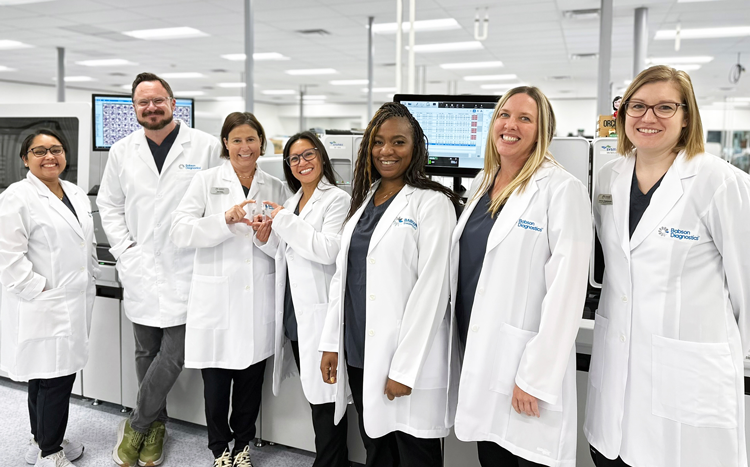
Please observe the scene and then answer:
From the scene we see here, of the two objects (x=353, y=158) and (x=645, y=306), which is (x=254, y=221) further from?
(x=645, y=306)

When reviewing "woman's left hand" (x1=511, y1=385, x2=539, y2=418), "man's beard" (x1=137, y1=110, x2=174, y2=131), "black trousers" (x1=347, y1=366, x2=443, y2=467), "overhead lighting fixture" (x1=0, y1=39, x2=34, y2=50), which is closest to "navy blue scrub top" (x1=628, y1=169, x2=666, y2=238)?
"woman's left hand" (x1=511, y1=385, x2=539, y2=418)

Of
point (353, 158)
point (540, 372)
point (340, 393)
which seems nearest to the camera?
point (540, 372)

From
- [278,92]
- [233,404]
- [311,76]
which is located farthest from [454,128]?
[278,92]

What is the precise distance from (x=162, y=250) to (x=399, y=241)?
3.51 ft

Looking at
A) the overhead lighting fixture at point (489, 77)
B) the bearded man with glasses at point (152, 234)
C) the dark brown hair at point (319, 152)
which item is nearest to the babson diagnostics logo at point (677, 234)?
the dark brown hair at point (319, 152)

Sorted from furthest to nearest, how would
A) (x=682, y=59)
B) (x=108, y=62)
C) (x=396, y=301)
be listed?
(x=108, y=62) → (x=682, y=59) → (x=396, y=301)

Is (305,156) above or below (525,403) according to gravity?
above

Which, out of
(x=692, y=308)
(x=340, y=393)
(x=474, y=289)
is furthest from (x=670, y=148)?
(x=340, y=393)

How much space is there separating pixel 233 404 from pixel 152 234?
732mm

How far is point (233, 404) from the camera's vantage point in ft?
6.89

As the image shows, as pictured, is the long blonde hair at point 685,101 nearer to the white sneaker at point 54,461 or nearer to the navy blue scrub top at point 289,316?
the navy blue scrub top at point 289,316

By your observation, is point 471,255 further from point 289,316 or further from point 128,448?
point 128,448

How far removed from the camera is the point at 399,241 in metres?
1.55

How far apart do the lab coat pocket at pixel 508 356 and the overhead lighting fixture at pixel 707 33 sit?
635cm
